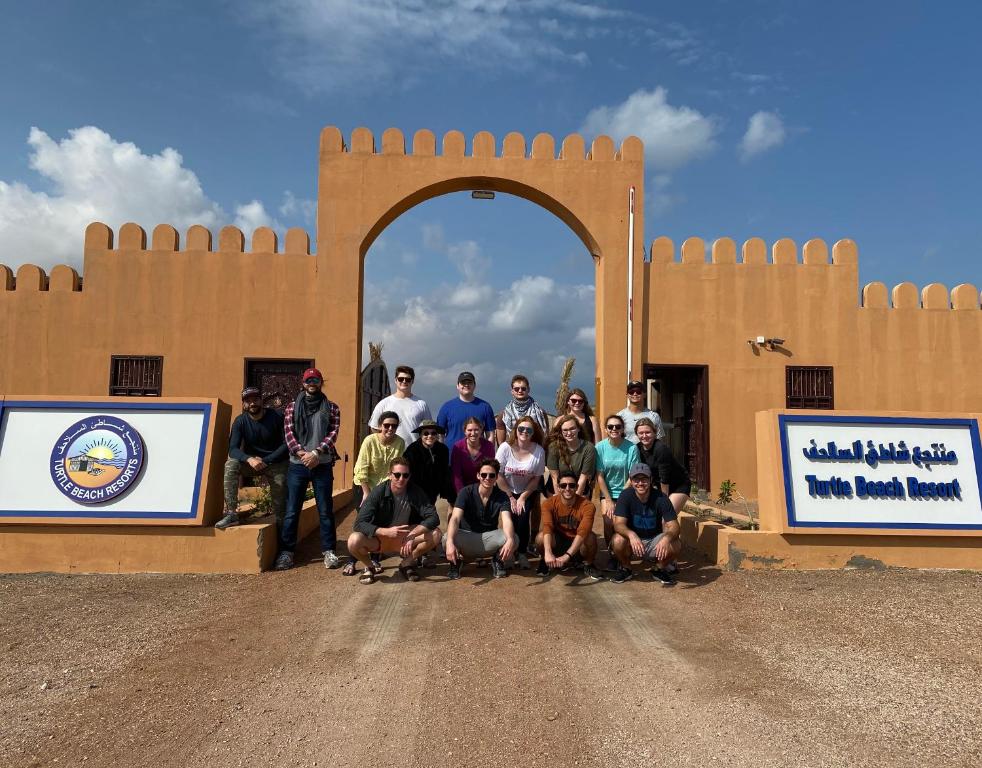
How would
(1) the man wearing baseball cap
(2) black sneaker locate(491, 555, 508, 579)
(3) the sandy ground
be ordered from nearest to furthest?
(3) the sandy ground, (2) black sneaker locate(491, 555, 508, 579), (1) the man wearing baseball cap

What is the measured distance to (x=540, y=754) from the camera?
2830 millimetres

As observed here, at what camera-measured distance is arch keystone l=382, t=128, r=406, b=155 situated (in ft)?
36.7

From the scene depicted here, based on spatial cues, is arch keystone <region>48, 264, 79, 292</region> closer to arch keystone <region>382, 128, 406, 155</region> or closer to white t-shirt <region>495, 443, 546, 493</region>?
arch keystone <region>382, 128, 406, 155</region>

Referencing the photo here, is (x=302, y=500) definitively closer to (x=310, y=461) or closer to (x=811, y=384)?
(x=310, y=461)

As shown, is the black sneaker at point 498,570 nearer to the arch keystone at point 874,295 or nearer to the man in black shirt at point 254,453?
the man in black shirt at point 254,453

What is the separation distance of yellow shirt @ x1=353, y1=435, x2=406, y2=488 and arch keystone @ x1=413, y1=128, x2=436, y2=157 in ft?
22.4

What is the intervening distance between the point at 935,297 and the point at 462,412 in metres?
9.31

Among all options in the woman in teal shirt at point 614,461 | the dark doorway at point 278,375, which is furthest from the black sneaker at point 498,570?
the dark doorway at point 278,375

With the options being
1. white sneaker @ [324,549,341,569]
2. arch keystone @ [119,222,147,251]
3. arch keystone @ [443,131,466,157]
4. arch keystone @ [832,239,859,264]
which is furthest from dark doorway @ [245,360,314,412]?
arch keystone @ [832,239,859,264]

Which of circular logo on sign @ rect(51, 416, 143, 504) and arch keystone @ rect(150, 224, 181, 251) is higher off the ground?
arch keystone @ rect(150, 224, 181, 251)

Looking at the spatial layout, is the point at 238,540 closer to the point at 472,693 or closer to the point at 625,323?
the point at 472,693

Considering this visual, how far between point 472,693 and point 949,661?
2.83 meters

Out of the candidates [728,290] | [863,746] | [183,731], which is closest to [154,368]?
[183,731]

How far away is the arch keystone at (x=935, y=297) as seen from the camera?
11.2m
